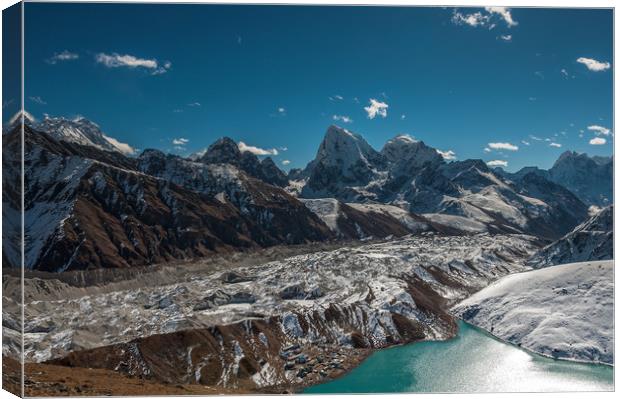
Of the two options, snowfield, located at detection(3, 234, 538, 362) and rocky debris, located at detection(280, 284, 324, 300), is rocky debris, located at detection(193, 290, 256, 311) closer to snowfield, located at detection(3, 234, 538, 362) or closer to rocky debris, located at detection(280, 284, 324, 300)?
snowfield, located at detection(3, 234, 538, 362)

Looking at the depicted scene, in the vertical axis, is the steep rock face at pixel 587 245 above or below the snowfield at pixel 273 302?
above

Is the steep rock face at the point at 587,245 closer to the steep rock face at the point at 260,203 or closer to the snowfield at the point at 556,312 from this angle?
the snowfield at the point at 556,312

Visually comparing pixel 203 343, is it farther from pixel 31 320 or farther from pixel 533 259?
pixel 533 259

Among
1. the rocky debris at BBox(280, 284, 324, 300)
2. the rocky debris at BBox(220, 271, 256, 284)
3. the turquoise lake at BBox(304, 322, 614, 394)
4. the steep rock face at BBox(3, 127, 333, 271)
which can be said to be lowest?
the turquoise lake at BBox(304, 322, 614, 394)

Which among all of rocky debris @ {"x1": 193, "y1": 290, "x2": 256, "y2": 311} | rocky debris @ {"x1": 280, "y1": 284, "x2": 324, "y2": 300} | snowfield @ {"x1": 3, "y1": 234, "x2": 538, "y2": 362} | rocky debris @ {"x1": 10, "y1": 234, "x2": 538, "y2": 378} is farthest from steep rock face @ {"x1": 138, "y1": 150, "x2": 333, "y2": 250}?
rocky debris @ {"x1": 193, "y1": 290, "x2": 256, "y2": 311}

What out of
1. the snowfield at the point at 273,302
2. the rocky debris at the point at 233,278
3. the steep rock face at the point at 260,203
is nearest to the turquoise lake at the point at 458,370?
the snowfield at the point at 273,302

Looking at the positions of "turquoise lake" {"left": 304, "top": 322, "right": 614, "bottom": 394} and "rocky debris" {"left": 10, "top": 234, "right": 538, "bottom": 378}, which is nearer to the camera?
"turquoise lake" {"left": 304, "top": 322, "right": 614, "bottom": 394}

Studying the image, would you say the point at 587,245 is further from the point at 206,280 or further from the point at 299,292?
the point at 206,280
